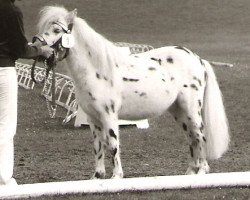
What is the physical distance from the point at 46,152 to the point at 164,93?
11.1 feet

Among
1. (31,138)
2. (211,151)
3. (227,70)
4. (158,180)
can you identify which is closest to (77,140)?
(31,138)

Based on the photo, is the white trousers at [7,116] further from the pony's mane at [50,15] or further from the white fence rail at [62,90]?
the white fence rail at [62,90]

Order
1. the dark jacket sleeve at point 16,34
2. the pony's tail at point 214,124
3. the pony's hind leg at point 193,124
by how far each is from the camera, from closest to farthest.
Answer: the dark jacket sleeve at point 16,34 → the pony's hind leg at point 193,124 → the pony's tail at point 214,124

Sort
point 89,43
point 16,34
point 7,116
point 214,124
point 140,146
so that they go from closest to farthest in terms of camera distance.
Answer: point 16,34, point 7,116, point 89,43, point 214,124, point 140,146

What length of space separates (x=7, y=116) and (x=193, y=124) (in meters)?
2.44

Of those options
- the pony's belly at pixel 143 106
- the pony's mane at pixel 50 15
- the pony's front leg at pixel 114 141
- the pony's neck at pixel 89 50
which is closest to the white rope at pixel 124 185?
the pony's front leg at pixel 114 141

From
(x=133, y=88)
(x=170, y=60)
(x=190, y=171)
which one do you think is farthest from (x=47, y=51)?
(x=190, y=171)

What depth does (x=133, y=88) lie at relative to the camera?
27.9ft

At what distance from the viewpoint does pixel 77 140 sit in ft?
41.3

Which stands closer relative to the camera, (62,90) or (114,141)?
(114,141)

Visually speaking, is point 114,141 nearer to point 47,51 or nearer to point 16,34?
point 47,51

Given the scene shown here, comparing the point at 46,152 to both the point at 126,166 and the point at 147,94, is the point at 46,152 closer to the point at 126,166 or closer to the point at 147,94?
the point at 126,166

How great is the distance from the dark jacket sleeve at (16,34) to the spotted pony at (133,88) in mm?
659

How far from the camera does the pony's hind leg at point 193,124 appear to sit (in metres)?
8.90
